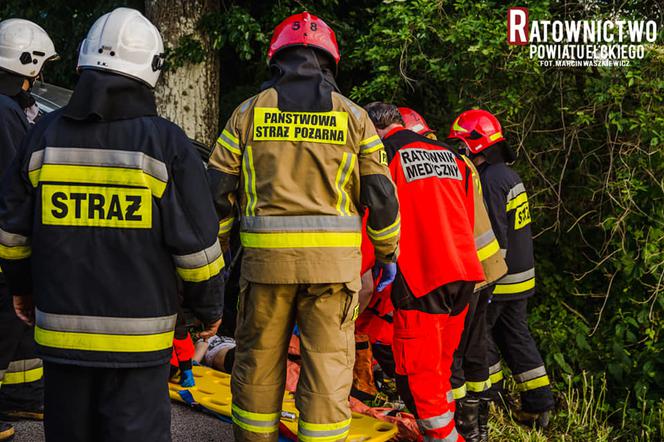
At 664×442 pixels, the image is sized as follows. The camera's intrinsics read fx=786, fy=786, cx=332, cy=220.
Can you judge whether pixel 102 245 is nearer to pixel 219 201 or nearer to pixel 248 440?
pixel 219 201

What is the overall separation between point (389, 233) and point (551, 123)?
3.49 meters

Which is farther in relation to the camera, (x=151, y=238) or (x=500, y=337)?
(x=500, y=337)

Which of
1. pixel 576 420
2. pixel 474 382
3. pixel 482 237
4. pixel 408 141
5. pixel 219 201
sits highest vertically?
pixel 408 141

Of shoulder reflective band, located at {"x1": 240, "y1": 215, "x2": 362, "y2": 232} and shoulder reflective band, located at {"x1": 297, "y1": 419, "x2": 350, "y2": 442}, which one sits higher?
shoulder reflective band, located at {"x1": 240, "y1": 215, "x2": 362, "y2": 232}

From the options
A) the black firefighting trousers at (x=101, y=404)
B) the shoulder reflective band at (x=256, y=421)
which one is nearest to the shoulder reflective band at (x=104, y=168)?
the black firefighting trousers at (x=101, y=404)

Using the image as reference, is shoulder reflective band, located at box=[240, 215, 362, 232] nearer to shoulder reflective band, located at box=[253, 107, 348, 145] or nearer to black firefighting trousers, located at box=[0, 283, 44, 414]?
shoulder reflective band, located at box=[253, 107, 348, 145]

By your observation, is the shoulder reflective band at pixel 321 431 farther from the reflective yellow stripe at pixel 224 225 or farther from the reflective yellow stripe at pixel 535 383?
the reflective yellow stripe at pixel 535 383

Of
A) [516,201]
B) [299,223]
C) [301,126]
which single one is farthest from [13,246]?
[516,201]

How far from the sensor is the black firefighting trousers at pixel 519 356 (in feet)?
17.8

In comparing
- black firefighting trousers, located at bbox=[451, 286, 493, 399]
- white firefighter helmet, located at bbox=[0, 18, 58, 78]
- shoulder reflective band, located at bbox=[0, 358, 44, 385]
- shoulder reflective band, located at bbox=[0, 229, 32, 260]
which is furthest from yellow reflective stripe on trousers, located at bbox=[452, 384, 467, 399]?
white firefighter helmet, located at bbox=[0, 18, 58, 78]

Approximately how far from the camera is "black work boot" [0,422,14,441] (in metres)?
4.05

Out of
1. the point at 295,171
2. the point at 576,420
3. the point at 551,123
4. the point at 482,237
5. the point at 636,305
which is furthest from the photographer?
the point at 551,123

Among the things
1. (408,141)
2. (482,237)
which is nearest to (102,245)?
(408,141)

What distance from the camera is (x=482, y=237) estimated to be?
477cm
